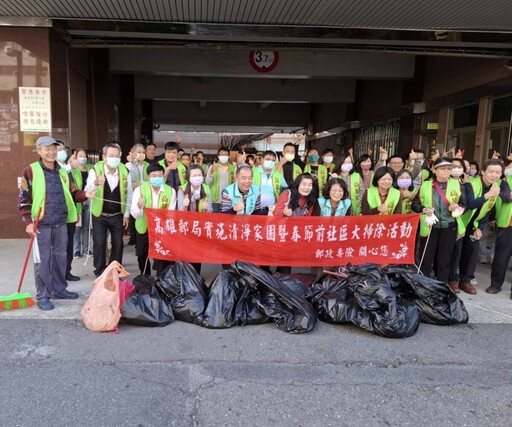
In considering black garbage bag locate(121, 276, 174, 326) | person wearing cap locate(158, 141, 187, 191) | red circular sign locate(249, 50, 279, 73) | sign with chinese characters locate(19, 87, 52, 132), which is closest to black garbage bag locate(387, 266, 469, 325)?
black garbage bag locate(121, 276, 174, 326)

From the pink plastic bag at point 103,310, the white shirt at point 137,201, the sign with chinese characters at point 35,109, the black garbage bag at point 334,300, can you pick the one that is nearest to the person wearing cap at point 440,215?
the black garbage bag at point 334,300

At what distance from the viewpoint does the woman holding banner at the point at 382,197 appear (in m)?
4.77

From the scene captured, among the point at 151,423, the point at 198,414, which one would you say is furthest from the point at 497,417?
the point at 151,423

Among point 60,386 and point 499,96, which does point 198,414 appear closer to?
point 60,386

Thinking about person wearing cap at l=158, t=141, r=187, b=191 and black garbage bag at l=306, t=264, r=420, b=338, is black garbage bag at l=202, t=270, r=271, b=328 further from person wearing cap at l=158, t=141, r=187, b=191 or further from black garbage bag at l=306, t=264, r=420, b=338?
person wearing cap at l=158, t=141, r=187, b=191

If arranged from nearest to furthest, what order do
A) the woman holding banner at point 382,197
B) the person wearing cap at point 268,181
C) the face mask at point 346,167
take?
the woman holding banner at point 382,197 < the person wearing cap at point 268,181 < the face mask at point 346,167

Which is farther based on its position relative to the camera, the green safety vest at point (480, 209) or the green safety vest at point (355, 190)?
the green safety vest at point (355, 190)

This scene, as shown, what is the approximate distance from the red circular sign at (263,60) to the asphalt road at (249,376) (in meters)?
9.28

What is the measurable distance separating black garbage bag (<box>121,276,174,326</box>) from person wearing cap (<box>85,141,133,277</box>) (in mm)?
1238

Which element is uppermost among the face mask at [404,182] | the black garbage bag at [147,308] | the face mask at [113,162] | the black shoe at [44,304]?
the face mask at [113,162]

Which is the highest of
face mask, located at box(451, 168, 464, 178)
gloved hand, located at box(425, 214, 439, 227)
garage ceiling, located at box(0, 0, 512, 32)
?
garage ceiling, located at box(0, 0, 512, 32)

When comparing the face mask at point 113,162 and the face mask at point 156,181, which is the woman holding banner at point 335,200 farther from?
the face mask at point 113,162

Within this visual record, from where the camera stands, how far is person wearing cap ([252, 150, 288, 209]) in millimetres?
5059

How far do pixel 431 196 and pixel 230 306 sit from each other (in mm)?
2671
